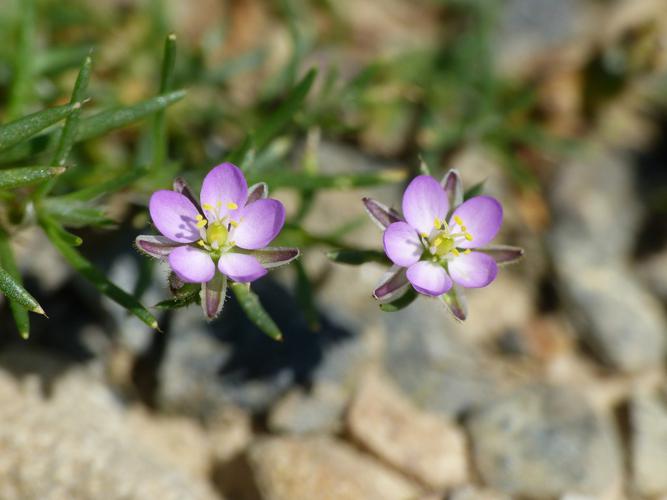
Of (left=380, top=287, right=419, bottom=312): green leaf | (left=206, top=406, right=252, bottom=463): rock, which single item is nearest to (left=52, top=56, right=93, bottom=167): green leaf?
(left=380, top=287, right=419, bottom=312): green leaf

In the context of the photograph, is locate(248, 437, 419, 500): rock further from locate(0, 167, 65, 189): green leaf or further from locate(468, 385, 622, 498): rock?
locate(0, 167, 65, 189): green leaf

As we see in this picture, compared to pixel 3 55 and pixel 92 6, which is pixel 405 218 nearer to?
pixel 3 55

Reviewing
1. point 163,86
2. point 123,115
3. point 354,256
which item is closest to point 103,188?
point 123,115

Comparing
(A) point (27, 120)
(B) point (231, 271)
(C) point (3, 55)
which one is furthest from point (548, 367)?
(C) point (3, 55)

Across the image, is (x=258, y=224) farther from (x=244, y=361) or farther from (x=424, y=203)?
(x=244, y=361)

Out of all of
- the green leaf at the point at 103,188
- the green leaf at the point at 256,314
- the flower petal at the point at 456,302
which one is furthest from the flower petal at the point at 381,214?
the green leaf at the point at 103,188

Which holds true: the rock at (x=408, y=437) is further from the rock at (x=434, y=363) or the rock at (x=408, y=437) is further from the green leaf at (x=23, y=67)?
the green leaf at (x=23, y=67)
